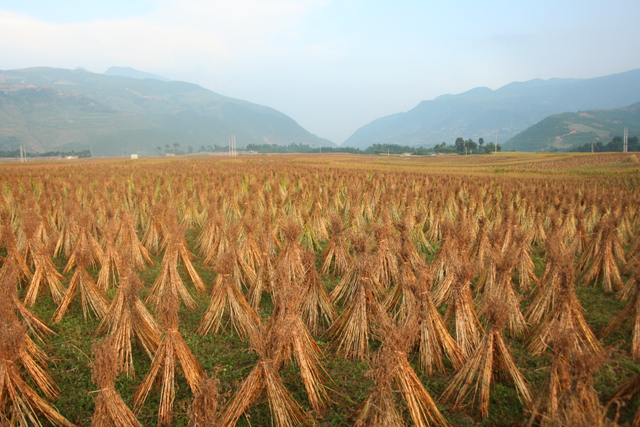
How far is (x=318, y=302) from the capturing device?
5566 mm

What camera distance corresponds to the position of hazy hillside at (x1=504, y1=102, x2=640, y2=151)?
392 feet

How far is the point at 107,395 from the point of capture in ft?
9.30

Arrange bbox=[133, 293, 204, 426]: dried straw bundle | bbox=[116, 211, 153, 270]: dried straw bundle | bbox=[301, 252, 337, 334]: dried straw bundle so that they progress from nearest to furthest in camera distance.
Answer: bbox=[133, 293, 204, 426]: dried straw bundle < bbox=[301, 252, 337, 334]: dried straw bundle < bbox=[116, 211, 153, 270]: dried straw bundle

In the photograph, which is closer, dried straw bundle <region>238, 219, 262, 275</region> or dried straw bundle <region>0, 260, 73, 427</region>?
dried straw bundle <region>0, 260, 73, 427</region>

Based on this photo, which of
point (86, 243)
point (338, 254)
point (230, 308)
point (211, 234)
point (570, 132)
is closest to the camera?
point (230, 308)

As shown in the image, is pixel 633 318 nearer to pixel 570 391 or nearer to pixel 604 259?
pixel 604 259

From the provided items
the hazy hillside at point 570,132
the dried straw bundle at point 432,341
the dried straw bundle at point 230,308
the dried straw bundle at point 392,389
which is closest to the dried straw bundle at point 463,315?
the dried straw bundle at point 432,341

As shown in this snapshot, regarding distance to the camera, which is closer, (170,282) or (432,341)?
(432,341)

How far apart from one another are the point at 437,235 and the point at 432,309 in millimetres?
6536

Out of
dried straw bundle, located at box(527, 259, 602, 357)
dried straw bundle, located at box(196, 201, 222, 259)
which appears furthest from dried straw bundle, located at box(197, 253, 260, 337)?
dried straw bundle, located at box(527, 259, 602, 357)

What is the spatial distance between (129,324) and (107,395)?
1.70m

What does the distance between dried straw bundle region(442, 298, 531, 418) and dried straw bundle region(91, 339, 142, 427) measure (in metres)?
3.30

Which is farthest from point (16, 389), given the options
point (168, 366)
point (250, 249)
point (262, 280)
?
point (250, 249)

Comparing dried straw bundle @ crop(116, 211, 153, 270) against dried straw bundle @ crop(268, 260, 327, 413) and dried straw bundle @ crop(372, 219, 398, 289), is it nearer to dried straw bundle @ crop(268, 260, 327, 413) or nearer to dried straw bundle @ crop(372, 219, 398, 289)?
dried straw bundle @ crop(268, 260, 327, 413)
